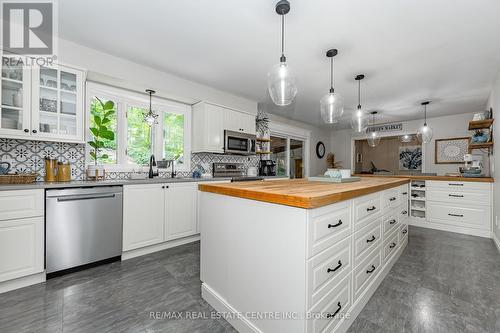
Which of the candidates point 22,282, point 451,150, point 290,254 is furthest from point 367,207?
point 451,150

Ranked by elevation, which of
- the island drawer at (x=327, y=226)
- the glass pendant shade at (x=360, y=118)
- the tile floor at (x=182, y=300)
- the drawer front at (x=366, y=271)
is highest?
the glass pendant shade at (x=360, y=118)

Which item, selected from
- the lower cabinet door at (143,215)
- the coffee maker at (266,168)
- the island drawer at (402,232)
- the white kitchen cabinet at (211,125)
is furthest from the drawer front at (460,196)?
the lower cabinet door at (143,215)

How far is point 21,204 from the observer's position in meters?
1.91

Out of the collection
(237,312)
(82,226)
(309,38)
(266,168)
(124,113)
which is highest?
(309,38)

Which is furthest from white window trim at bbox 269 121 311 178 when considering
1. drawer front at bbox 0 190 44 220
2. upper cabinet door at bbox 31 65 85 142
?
drawer front at bbox 0 190 44 220

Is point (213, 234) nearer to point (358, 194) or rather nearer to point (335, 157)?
point (358, 194)

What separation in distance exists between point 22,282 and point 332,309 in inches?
105

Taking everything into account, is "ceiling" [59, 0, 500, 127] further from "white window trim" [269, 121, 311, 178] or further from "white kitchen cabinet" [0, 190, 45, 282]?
"white window trim" [269, 121, 311, 178]

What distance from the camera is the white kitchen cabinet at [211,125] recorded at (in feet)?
11.7

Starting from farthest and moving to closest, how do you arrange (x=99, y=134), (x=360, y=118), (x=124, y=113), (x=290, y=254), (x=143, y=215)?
(x=124, y=113)
(x=360, y=118)
(x=99, y=134)
(x=143, y=215)
(x=290, y=254)

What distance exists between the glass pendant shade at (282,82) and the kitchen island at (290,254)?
89 cm

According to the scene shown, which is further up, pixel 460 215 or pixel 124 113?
pixel 124 113

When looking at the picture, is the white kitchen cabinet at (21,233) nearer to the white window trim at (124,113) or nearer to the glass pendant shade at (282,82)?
the white window trim at (124,113)

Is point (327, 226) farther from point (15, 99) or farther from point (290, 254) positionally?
point (15, 99)
